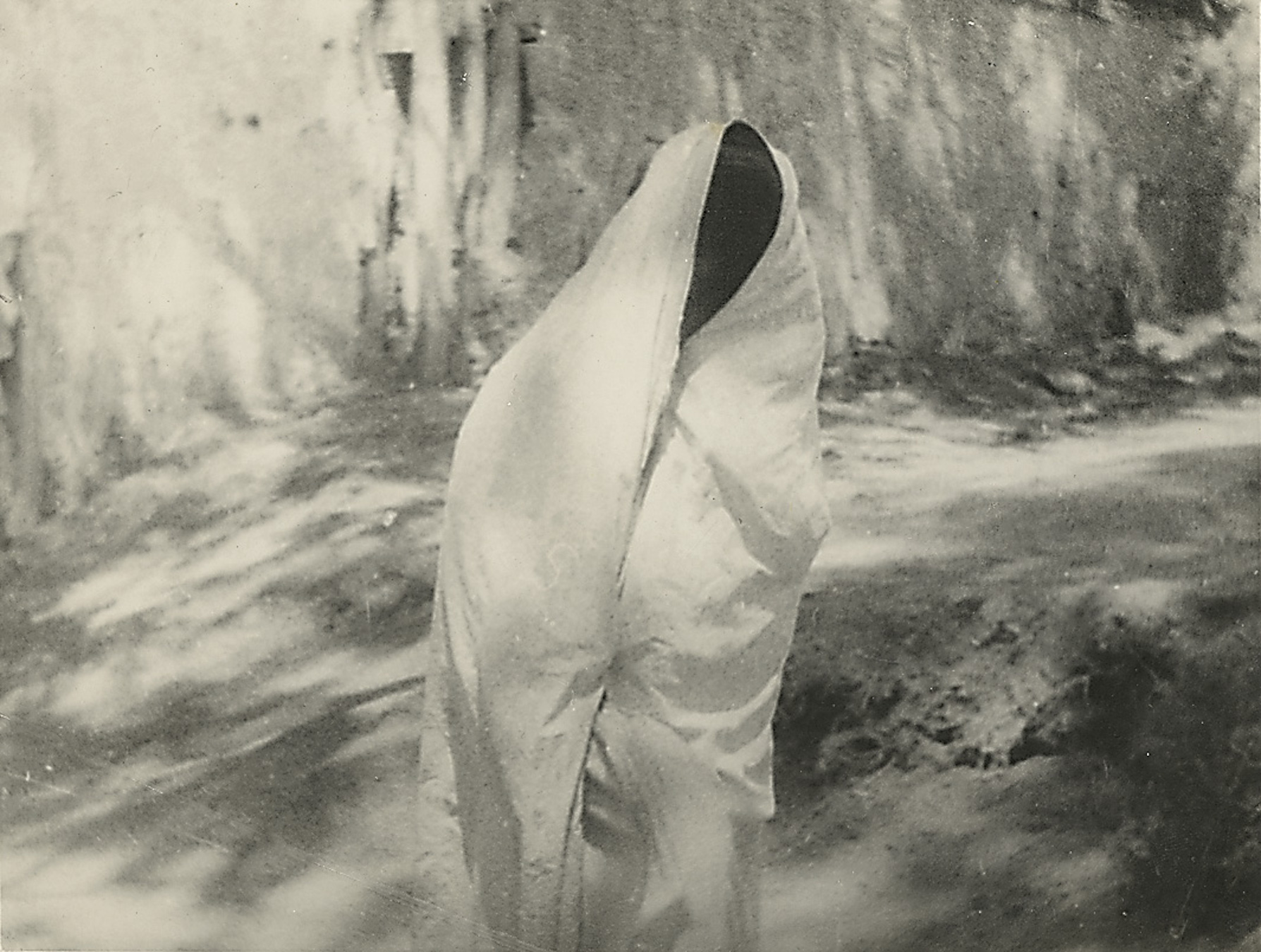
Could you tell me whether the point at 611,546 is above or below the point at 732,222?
below

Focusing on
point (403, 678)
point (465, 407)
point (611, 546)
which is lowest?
point (403, 678)

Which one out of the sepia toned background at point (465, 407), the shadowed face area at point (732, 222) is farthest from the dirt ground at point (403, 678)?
the shadowed face area at point (732, 222)

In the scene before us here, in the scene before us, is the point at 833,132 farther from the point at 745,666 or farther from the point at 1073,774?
the point at 1073,774

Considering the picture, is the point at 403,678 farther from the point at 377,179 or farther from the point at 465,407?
the point at 377,179

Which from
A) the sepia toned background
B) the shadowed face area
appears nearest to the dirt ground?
the sepia toned background

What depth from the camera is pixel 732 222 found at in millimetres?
1843

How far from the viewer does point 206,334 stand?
1.83 meters

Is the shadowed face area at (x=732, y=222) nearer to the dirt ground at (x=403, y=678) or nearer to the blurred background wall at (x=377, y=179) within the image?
the blurred background wall at (x=377, y=179)

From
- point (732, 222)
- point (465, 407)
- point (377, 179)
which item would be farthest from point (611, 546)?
point (377, 179)

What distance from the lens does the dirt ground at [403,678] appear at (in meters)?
1.81

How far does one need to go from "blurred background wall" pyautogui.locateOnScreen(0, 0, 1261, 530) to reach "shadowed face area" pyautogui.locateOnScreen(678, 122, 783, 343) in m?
0.05

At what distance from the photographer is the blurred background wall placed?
→ 182 centimetres

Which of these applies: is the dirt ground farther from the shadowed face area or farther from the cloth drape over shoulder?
the shadowed face area

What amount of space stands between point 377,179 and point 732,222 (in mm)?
477
